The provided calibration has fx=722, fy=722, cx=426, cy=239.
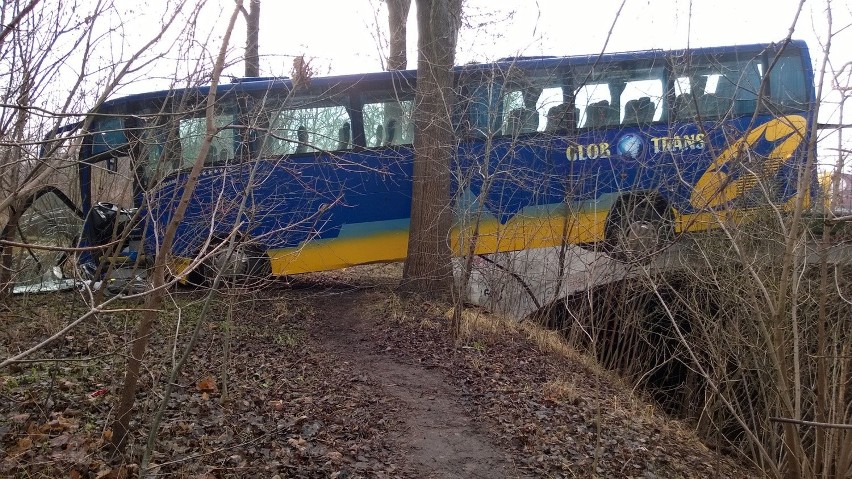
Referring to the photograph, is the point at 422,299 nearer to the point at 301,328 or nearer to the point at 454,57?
the point at 301,328

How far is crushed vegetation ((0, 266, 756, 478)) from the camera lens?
5.21 meters

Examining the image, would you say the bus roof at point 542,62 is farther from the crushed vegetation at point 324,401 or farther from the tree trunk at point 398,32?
the crushed vegetation at point 324,401

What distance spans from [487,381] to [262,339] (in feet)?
9.54

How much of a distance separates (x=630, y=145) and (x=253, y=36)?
6416mm

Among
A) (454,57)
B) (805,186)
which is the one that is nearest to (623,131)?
(454,57)

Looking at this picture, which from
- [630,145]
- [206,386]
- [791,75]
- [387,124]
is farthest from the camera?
[791,75]

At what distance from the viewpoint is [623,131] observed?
10852 mm

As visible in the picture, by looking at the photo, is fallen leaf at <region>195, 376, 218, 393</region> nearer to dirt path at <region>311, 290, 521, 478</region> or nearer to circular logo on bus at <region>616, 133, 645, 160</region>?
dirt path at <region>311, 290, 521, 478</region>

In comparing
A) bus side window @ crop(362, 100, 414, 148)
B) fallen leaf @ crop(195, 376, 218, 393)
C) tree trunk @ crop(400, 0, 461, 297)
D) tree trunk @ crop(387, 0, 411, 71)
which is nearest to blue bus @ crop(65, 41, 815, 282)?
bus side window @ crop(362, 100, 414, 148)

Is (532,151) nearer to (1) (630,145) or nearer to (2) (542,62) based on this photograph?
(2) (542,62)

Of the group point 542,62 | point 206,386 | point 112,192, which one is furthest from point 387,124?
point 206,386

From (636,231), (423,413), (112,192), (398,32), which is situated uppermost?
(398,32)

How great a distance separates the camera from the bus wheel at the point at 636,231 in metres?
8.88

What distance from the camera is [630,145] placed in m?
10.8
